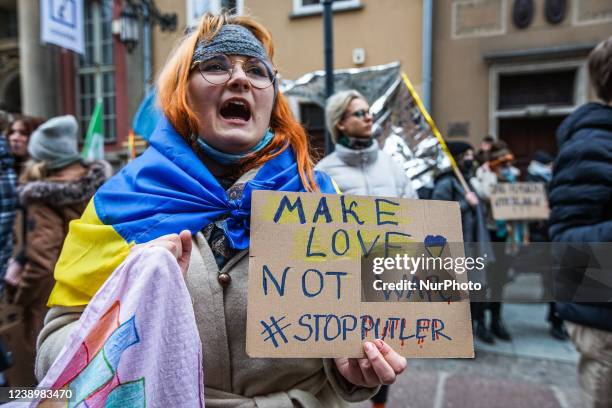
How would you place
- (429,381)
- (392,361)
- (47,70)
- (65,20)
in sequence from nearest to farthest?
(392,361), (429,381), (65,20), (47,70)

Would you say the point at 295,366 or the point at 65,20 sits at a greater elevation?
the point at 65,20

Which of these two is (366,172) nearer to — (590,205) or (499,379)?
(590,205)

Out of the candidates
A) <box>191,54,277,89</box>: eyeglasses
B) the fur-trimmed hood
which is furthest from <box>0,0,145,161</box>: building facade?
<box>191,54,277,89</box>: eyeglasses

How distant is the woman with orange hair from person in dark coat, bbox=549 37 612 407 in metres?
1.00

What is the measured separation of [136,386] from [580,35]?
28.5ft

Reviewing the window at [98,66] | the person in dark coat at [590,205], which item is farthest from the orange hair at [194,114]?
the window at [98,66]

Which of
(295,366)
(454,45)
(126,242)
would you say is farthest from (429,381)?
(454,45)

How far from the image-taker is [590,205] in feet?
5.56

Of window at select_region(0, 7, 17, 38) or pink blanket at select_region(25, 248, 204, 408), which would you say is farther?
window at select_region(0, 7, 17, 38)

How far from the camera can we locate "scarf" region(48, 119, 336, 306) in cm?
112

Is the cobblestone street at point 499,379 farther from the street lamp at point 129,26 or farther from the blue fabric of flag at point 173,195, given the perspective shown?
the street lamp at point 129,26

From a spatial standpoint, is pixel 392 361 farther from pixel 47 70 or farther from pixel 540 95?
pixel 47 70

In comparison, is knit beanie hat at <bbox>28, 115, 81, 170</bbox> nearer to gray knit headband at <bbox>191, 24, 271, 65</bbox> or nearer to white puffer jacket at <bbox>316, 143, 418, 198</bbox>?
white puffer jacket at <bbox>316, 143, 418, 198</bbox>

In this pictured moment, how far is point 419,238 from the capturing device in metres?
1.06
